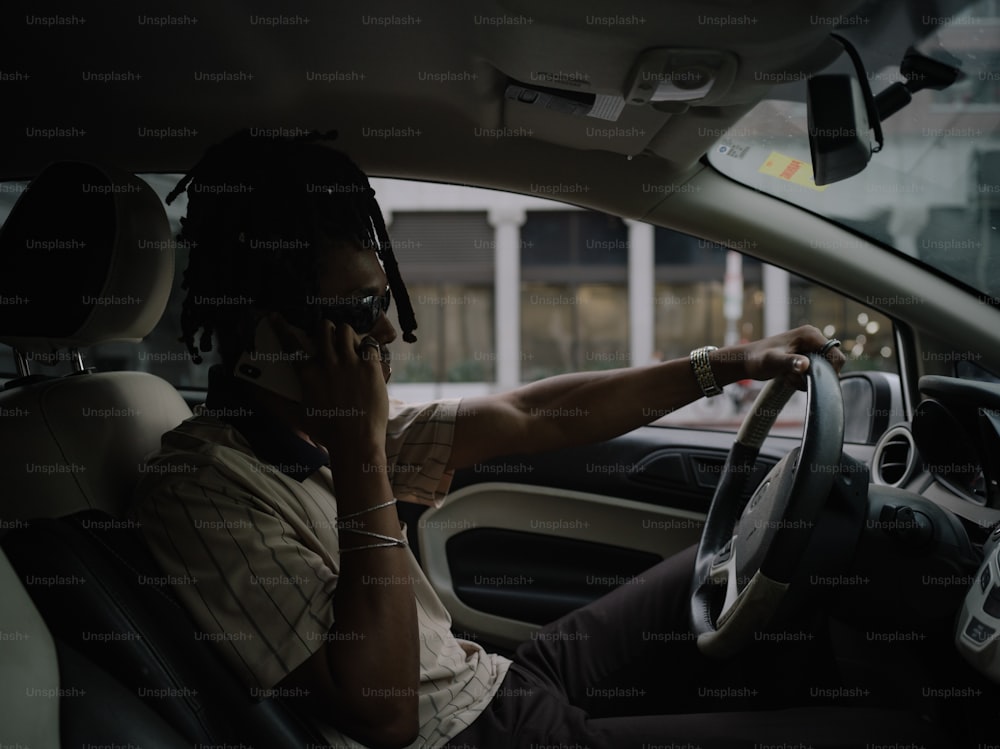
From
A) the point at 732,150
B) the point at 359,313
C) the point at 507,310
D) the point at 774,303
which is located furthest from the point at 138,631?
the point at 507,310

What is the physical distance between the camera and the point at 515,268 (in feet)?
30.0

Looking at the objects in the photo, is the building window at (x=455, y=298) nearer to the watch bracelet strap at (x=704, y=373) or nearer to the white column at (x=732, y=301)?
the white column at (x=732, y=301)

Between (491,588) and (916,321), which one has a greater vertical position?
(916,321)

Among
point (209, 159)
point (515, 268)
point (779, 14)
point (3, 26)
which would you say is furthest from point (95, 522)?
point (515, 268)

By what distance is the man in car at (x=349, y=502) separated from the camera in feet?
3.51

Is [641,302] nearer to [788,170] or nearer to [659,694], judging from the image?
[788,170]

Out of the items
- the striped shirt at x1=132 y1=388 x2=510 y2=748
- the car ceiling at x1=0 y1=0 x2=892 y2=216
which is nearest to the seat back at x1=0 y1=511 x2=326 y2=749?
the striped shirt at x1=132 y1=388 x2=510 y2=748

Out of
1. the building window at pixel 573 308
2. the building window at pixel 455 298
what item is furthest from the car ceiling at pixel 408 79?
the building window at pixel 573 308

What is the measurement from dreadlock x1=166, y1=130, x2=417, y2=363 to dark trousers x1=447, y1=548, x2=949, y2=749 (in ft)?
2.33

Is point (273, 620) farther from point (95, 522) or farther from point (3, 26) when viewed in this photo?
point (3, 26)

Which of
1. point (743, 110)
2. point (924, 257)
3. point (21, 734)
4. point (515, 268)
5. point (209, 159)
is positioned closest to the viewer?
point (21, 734)

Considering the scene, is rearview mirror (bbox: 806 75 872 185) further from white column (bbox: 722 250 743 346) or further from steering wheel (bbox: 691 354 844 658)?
white column (bbox: 722 250 743 346)

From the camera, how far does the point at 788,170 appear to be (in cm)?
176

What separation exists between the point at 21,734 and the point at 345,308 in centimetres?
66
